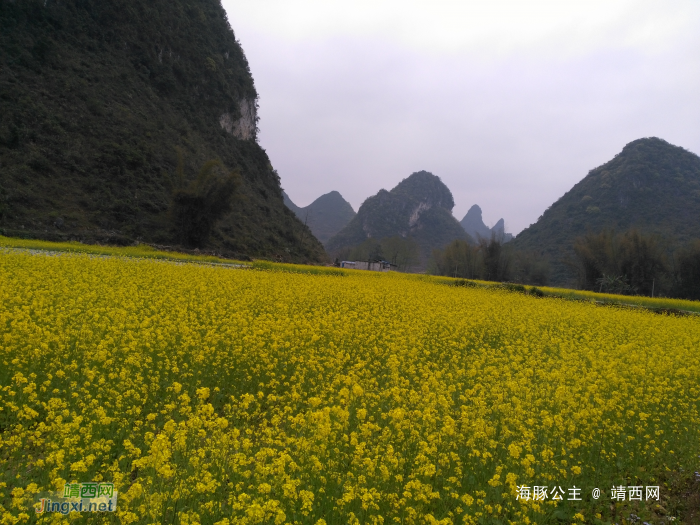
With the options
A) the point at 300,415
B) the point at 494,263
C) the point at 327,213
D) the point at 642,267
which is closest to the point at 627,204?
the point at 494,263

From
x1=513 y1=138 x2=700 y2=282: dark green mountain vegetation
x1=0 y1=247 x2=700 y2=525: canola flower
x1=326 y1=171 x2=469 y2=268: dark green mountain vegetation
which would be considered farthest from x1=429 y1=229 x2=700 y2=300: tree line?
x1=326 y1=171 x2=469 y2=268: dark green mountain vegetation

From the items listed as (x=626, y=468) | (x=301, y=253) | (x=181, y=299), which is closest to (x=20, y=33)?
(x=301, y=253)

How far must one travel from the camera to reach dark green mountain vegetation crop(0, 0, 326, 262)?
992 inches

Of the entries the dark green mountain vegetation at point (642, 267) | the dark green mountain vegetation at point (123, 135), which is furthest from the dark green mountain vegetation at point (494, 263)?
the dark green mountain vegetation at point (123, 135)

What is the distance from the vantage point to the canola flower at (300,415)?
276 cm

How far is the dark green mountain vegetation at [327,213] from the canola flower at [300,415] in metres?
117

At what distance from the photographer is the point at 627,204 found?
5119 centimetres

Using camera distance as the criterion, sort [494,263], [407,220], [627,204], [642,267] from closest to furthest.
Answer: [642,267] → [494,263] → [627,204] → [407,220]

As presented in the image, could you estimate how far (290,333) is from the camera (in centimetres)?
636

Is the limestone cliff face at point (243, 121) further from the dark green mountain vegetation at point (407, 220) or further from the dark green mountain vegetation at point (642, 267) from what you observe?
the dark green mountain vegetation at point (407, 220)

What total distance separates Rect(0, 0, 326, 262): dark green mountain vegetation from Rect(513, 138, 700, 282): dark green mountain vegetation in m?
34.4

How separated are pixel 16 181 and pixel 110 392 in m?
27.0

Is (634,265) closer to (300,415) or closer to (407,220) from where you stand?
(300,415)

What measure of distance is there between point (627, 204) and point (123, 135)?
58285 millimetres
